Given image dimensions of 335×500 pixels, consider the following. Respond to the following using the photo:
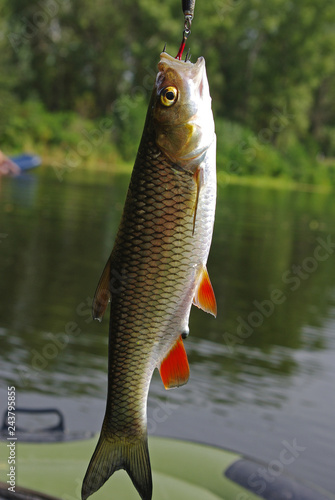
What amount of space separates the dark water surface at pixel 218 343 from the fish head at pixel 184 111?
409 centimetres

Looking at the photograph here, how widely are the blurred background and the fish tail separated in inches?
141

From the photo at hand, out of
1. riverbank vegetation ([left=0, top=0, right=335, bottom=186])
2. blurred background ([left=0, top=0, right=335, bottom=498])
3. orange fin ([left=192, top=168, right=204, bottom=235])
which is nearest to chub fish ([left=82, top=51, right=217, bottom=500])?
orange fin ([left=192, top=168, right=204, bottom=235])

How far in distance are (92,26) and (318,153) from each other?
22.2m

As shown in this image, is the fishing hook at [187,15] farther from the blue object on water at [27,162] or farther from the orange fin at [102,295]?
the blue object on water at [27,162]

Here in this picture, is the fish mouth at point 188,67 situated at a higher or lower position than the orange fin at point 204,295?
higher

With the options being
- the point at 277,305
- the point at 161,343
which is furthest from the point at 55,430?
the point at 277,305

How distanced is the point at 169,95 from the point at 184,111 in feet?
0.21

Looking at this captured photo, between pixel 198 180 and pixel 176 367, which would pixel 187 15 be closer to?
pixel 198 180

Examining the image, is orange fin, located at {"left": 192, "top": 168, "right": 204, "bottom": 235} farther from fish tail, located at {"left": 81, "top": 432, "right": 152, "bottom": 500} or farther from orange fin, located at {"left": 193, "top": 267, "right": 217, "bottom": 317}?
fish tail, located at {"left": 81, "top": 432, "right": 152, "bottom": 500}

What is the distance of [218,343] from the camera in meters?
13.4

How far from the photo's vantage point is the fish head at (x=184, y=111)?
7.41ft

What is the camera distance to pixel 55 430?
6633 mm

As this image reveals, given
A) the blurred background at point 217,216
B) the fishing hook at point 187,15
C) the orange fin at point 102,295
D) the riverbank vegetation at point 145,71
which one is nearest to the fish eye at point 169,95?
the fishing hook at point 187,15

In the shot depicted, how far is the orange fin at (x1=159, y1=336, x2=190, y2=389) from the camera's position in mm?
2424
